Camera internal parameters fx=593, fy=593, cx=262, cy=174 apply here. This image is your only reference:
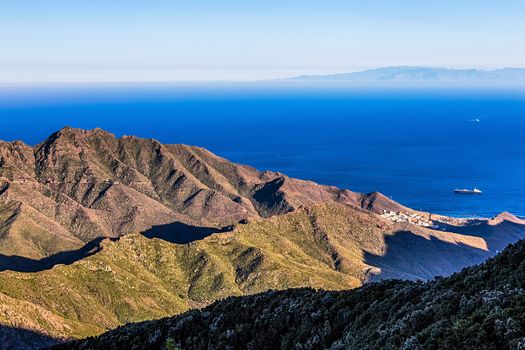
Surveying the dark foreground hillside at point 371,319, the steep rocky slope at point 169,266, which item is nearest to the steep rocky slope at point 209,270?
the steep rocky slope at point 169,266

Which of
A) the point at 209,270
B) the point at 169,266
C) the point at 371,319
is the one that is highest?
the point at 371,319

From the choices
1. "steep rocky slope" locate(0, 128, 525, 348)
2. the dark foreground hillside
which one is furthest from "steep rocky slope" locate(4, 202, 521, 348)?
the dark foreground hillside

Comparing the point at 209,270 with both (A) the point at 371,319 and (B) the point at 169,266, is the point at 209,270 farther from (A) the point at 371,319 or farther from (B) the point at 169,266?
(A) the point at 371,319

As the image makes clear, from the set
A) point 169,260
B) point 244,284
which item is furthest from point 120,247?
point 244,284

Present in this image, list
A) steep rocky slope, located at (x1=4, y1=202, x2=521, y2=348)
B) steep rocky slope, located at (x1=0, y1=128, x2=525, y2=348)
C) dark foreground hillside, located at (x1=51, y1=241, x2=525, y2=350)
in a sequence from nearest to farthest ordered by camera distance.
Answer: dark foreground hillside, located at (x1=51, y1=241, x2=525, y2=350) → steep rocky slope, located at (x1=0, y1=128, x2=525, y2=348) → steep rocky slope, located at (x1=4, y1=202, x2=521, y2=348)

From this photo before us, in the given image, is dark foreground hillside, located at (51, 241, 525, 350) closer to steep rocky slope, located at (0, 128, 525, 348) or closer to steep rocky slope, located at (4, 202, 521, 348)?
steep rocky slope, located at (0, 128, 525, 348)

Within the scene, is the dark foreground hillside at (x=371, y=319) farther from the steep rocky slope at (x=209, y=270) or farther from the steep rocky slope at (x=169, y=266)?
the steep rocky slope at (x=209, y=270)

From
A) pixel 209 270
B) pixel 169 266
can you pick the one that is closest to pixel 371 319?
pixel 209 270

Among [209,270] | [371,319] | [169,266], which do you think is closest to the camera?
[371,319]
